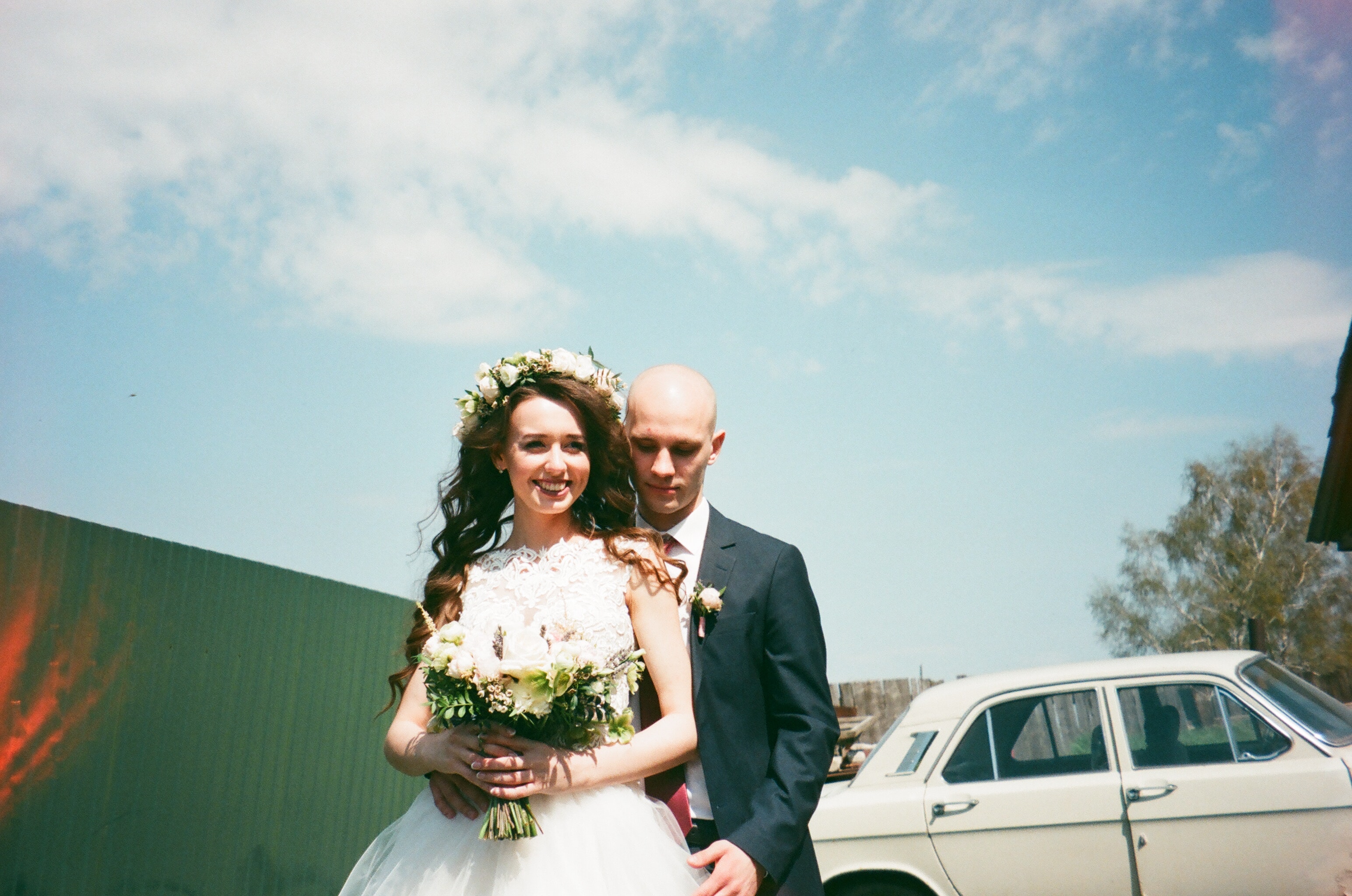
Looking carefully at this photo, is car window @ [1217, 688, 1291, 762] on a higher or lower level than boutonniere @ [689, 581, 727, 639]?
lower

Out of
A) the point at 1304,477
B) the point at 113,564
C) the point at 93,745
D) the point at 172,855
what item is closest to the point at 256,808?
the point at 172,855

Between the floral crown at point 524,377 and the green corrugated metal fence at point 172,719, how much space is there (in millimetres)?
2146

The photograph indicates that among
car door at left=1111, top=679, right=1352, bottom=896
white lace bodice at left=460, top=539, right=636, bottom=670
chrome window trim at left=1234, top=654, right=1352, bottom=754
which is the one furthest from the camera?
chrome window trim at left=1234, top=654, right=1352, bottom=754

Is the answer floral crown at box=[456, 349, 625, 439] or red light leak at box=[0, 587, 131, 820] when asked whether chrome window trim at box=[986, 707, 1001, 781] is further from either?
red light leak at box=[0, 587, 131, 820]

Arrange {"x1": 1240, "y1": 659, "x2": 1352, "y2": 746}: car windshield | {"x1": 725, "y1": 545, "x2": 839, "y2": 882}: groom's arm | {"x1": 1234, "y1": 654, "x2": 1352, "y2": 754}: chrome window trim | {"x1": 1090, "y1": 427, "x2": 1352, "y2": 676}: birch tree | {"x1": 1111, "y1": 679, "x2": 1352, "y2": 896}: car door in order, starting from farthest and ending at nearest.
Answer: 1. {"x1": 1090, "y1": 427, "x2": 1352, "y2": 676}: birch tree
2. {"x1": 1240, "y1": 659, "x2": 1352, "y2": 746}: car windshield
3. {"x1": 1234, "y1": 654, "x2": 1352, "y2": 754}: chrome window trim
4. {"x1": 1111, "y1": 679, "x2": 1352, "y2": 896}: car door
5. {"x1": 725, "y1": 545, "x2": 839, "y2": 882}: groom's arm

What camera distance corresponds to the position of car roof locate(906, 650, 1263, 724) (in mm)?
5789

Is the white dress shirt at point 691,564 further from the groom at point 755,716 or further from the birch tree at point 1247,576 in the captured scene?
the birch tree at point 1247,576

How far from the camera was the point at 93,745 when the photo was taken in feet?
14.3

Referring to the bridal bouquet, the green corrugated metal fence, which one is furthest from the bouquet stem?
the green corrugated metal fence

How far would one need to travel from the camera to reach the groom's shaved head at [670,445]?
3.13 meters

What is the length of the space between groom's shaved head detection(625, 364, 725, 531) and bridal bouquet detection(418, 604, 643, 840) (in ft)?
2.16

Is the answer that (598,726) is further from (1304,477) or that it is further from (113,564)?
(1304,477)

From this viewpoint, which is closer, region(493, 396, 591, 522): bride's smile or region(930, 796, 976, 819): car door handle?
region(493, 396, 591, 522): bride's smile

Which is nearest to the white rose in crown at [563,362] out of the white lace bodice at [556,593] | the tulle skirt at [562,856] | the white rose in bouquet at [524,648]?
the white lace bodice at [556,593]
